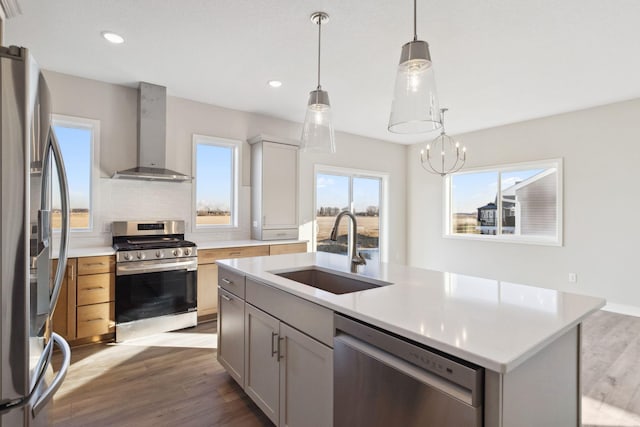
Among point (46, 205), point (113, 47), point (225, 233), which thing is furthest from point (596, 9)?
point (225, 233)

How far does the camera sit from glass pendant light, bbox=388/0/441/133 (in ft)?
5.00

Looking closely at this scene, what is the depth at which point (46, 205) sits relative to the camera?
3.71 feet

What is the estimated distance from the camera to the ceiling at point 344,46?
2338 mm

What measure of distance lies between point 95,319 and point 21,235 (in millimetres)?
2654

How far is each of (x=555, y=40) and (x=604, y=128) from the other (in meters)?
2.40

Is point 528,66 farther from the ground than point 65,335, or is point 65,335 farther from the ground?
point 528,66

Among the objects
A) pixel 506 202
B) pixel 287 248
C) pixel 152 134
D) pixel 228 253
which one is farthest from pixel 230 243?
pixel 506 202

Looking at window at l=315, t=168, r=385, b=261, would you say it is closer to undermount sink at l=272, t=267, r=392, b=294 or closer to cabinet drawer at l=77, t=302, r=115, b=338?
undermount sink at l=272, t=267, r=392, b=294

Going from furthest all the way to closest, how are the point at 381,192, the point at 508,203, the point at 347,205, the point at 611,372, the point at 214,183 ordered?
the point at 381,192
the point at 347,205
the point at 508,203
the point at 214,183
the point at 611,372

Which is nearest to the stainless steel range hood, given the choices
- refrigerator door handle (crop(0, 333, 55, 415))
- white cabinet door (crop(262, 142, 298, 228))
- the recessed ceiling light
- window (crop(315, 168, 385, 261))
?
the recessed ceiling light

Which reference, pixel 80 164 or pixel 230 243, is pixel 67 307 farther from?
pixel 230 243

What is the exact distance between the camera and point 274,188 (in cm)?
459

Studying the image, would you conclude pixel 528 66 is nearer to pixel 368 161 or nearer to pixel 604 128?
pixel 604 128

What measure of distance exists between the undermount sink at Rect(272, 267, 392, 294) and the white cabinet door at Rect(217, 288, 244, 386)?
15.5 inches
